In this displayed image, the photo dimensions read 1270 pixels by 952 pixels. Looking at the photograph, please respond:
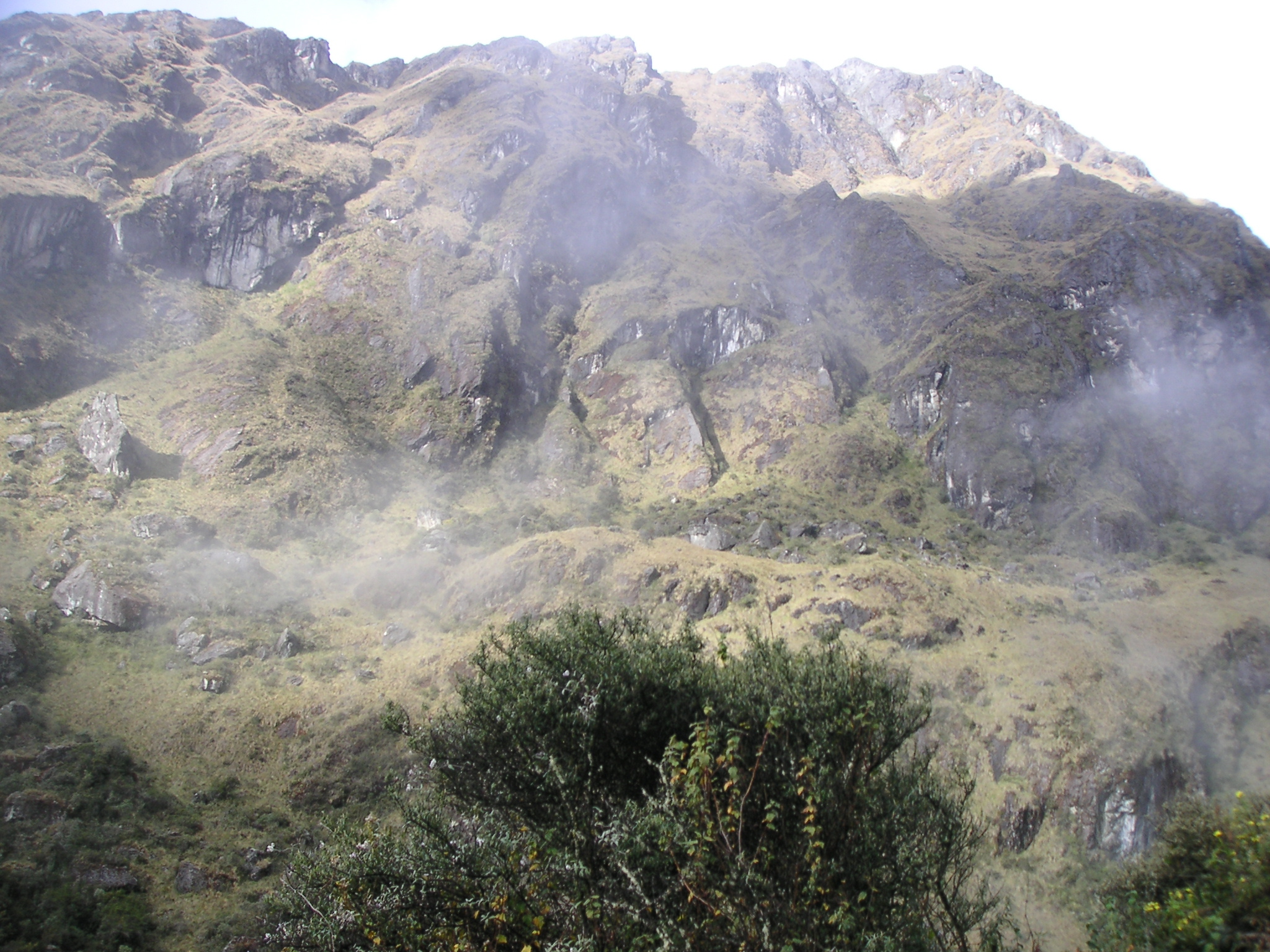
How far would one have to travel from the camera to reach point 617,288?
11919cm

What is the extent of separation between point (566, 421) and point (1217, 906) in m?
86.5

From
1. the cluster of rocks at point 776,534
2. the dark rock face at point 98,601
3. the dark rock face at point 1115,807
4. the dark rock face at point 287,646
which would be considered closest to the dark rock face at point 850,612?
the cluster of rocks at point 776,534

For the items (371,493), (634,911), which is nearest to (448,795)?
(634,911)

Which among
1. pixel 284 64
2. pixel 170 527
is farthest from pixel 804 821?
pixel 284 64

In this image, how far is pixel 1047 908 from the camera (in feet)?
106

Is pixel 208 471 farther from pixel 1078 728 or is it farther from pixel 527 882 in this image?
pixel 1078 728

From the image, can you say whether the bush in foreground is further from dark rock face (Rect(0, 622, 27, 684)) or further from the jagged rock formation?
the jagged rock formation

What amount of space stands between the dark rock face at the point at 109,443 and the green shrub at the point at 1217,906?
7387 centimetres

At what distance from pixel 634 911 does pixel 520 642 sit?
658 cm

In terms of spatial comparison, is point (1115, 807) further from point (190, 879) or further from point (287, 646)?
point (287, 646)

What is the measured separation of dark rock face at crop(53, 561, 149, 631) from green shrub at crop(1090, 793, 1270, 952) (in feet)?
174

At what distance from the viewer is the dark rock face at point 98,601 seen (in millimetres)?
42719

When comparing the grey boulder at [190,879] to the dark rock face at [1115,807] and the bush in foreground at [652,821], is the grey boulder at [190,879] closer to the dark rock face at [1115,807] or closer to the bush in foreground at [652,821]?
the bush in foreground at [652,821]

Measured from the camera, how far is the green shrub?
7152 millimetres
